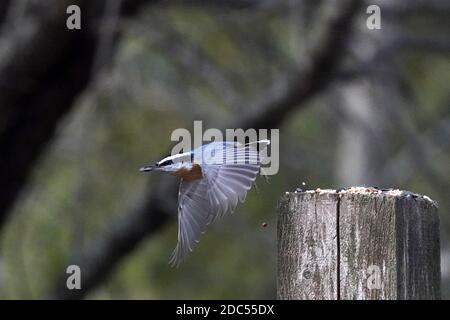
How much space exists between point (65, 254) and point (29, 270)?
472 millimetres

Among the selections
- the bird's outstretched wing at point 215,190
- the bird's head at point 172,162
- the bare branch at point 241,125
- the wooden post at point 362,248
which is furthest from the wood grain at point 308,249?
the bare branch at point 241,125

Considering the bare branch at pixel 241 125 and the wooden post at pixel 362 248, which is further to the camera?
the bare branch at pixel 241 125

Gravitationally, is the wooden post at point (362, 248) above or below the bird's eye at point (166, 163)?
below

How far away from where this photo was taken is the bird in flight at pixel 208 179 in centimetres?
367

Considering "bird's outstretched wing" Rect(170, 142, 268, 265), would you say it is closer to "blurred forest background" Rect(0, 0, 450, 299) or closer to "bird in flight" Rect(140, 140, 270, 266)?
"bird in flight" Rect(140, 140, 270, 266)

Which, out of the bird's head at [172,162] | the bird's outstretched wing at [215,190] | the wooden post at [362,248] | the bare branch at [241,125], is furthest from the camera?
the bare branch at [241,125]

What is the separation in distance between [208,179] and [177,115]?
203 inches

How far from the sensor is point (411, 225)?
102 inches

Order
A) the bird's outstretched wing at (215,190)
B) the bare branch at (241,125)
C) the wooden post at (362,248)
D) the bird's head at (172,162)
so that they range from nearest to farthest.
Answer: the wooden post at (362,248) → the bird's outstretched wing at (215,190) → the bird's head at (172,162) → the bare branch at (241,125)

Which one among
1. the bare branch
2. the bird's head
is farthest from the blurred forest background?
the bird's head

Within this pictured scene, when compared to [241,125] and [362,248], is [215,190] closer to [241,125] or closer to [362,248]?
[362,248]

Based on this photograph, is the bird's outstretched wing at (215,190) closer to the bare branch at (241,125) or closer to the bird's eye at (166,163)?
the bird's eye at (166,163)

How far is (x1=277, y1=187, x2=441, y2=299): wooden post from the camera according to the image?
2.56 meters
